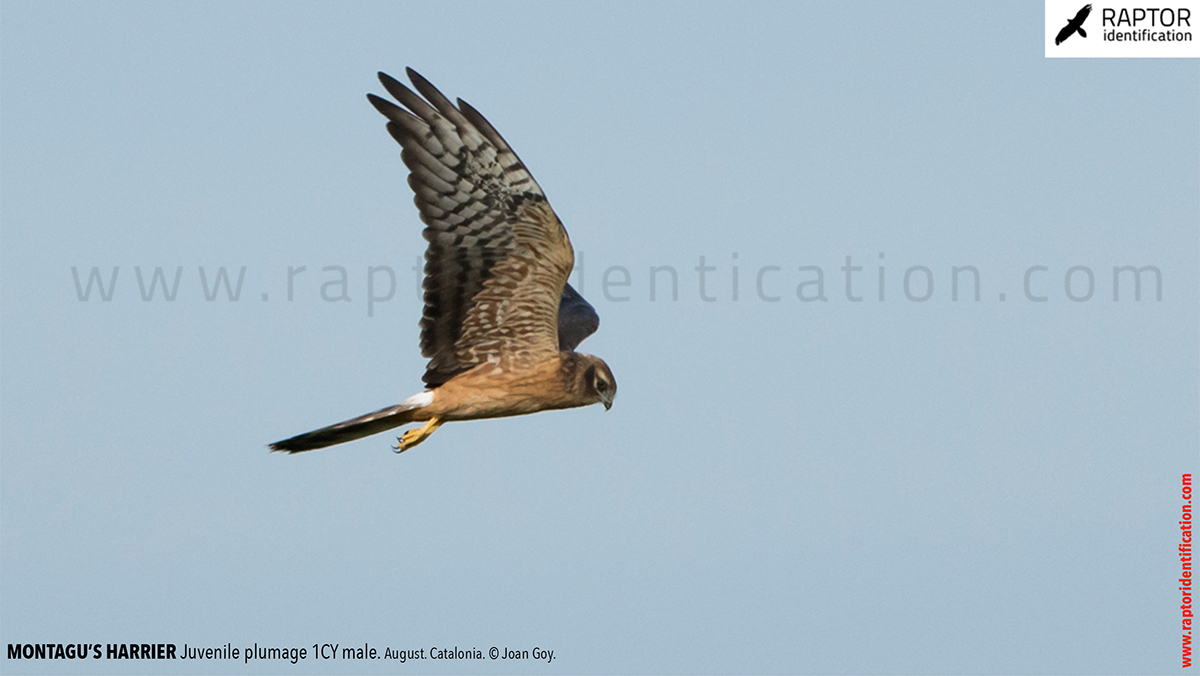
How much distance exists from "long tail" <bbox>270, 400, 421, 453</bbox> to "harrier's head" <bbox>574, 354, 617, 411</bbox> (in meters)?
1.28

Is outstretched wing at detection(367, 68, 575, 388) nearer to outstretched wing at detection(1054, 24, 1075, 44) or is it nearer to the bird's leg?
the bird's leg

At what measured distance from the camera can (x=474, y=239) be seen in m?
10.5

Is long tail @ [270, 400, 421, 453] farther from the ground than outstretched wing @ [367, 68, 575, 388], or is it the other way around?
outstretched wing @ [367, 68, 575, 388]

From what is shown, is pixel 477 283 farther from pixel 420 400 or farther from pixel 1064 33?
pixel 1064 33

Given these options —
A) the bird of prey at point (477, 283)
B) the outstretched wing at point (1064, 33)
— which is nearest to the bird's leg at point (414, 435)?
the bird of prey at point (477, 283)

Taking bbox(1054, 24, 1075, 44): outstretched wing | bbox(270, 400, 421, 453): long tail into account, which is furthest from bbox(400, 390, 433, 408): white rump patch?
bbox(1054, 24, 1075, 44): outstretched wing

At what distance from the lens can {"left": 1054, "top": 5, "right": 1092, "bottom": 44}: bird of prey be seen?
1526 centimetres

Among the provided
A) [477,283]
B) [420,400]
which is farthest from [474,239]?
[420,400]

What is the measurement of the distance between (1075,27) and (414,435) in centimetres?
893

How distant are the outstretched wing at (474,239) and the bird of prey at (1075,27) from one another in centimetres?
757

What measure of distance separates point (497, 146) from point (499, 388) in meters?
1.91

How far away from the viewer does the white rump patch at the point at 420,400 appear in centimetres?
1070

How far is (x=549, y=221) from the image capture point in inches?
406

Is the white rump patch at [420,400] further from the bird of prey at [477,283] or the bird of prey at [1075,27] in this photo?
the bird of prey at [1075,27]
